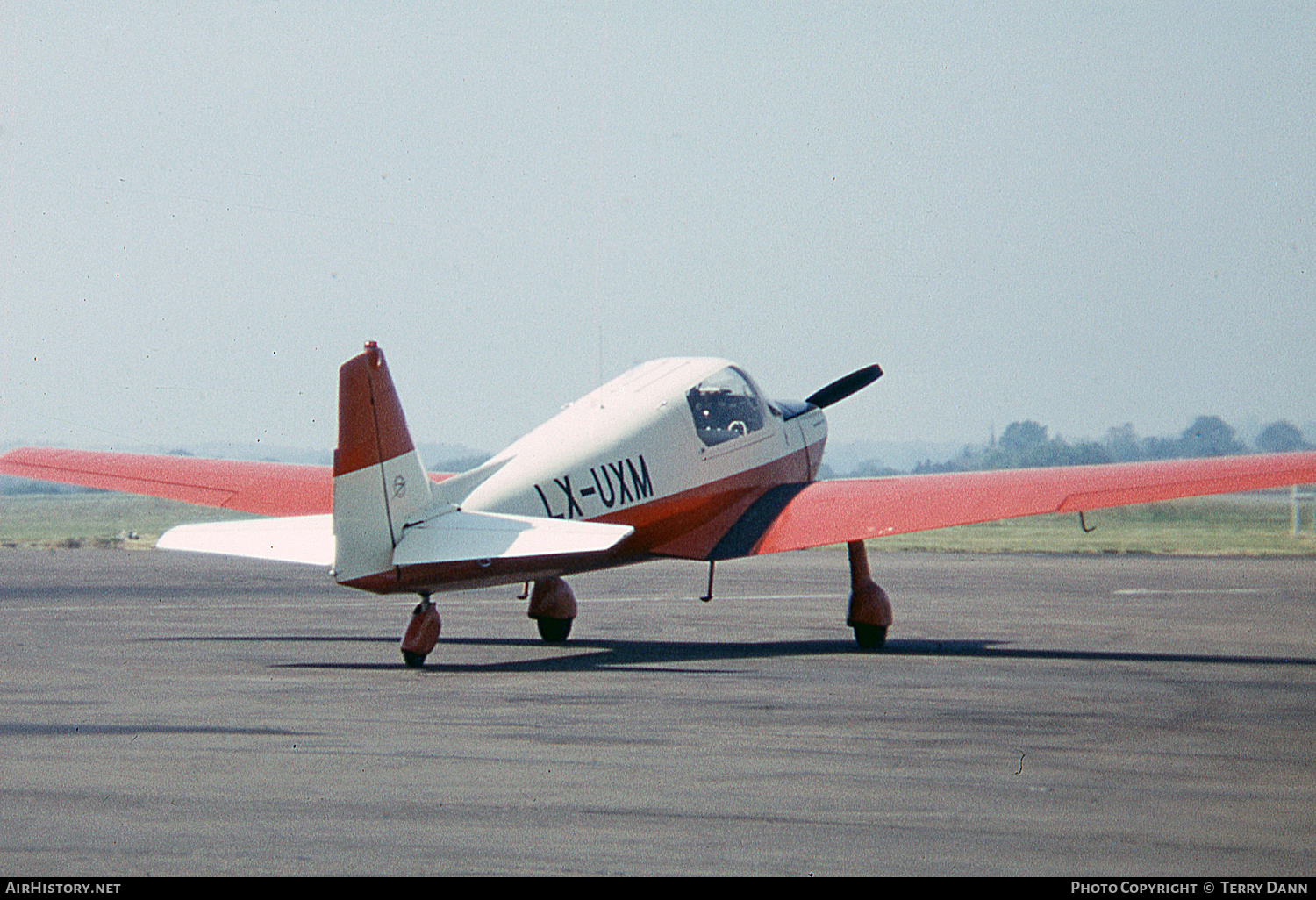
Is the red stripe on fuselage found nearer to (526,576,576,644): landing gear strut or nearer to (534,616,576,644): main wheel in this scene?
(526,576,576,644): landing gear strut

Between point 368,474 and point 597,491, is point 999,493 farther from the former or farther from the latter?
point 368,474

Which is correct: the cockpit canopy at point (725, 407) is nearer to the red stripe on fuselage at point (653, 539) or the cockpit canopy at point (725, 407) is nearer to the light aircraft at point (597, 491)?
the light aircraft at point (597, 491)

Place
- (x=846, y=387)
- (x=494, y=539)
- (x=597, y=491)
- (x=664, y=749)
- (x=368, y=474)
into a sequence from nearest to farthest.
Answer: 1. (x=664, y=749)
2. (x=368, y=474)
3. (x=494, y=539)
4. (x=597, y=491)
5. (x=846, y=387)

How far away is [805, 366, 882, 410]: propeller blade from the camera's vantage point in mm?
24016

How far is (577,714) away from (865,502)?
292 inches

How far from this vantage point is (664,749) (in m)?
11.1

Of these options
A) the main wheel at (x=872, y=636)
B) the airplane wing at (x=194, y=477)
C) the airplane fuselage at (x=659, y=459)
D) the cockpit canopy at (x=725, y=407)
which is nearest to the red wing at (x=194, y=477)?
the airplane wing at (x=194, y=477)

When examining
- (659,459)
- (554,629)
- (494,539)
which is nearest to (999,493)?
(659,459)

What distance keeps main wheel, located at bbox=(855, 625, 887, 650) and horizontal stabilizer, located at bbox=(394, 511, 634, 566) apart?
15.9 feet

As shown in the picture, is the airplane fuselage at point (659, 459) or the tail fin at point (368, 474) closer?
the tail fin at point (368, 474)

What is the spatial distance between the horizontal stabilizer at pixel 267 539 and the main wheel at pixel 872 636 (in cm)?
648

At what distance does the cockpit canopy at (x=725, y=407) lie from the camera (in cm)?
2030

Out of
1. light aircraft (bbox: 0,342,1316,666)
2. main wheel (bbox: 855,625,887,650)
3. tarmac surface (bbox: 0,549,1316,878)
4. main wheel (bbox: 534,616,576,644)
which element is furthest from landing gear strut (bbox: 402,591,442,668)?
main wheel (bbox: 855,625,887,650)

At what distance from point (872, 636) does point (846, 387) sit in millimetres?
5699
